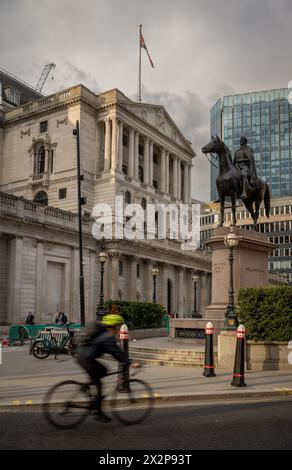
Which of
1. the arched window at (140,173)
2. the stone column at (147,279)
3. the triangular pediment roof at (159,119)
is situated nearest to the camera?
the stone column at (147,279)

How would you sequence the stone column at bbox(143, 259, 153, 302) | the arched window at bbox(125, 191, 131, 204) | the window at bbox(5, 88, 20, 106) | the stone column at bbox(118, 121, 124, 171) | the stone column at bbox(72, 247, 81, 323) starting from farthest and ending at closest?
the window at bbox(5, 88, 20, 106)
the arched window at bbox(125, 191, 131, 204)
the stone column at bbox(118, 121, 124, 171)
the stone column at bbox(143, 259, 153, 302)
the stone column at bbox(72, 247, 81, 323)

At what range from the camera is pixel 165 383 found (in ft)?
43.0

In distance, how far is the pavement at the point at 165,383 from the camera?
11.2m

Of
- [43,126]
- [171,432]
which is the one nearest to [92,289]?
[43,126]

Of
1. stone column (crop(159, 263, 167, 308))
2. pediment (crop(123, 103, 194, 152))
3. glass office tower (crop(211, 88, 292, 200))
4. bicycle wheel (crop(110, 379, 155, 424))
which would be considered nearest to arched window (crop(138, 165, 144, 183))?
pediment (crop(123, 103, 194, 152))

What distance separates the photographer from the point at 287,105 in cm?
13975

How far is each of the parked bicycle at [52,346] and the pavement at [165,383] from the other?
1.96 m

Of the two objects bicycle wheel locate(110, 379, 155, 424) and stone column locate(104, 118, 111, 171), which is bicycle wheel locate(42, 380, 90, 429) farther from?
stone column locate(104, 118, 111, 171)

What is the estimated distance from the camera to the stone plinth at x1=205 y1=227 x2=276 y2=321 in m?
20.2

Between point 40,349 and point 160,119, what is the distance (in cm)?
5438

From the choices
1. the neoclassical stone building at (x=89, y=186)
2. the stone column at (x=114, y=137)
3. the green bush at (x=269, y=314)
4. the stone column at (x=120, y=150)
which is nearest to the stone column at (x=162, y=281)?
the neoclassical stone building at (x=89, y=186)

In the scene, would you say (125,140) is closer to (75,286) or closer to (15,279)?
(75,286)

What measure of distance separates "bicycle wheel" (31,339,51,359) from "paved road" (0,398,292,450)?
10006mm

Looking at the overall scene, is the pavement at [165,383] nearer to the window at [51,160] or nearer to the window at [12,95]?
the window at [51,160]
